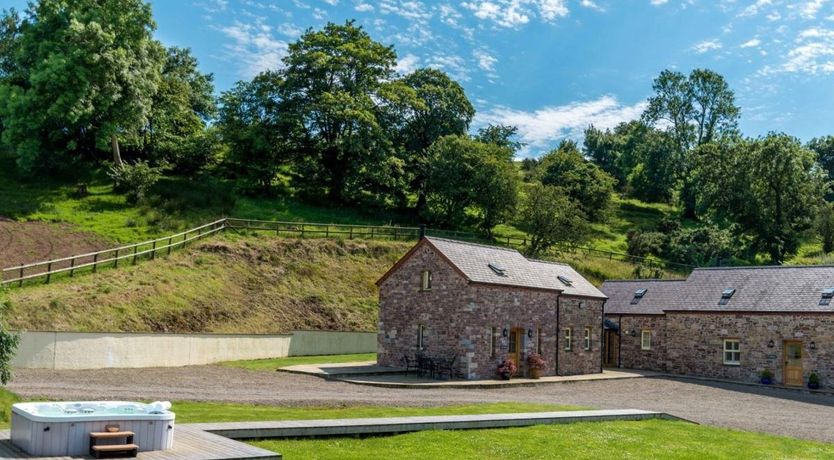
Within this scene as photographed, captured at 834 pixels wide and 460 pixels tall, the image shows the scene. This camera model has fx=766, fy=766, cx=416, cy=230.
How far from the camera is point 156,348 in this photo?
29.8 m

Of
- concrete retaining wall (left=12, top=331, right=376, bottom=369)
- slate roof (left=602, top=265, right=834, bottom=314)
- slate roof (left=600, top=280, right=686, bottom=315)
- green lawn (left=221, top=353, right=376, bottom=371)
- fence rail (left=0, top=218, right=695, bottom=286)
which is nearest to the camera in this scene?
concrete retaining wall (left=12, top=331, right=376, bottom=369)

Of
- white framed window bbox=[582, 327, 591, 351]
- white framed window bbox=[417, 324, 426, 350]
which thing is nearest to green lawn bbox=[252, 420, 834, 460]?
white framed window bbox=[417, 324, 426, 350]

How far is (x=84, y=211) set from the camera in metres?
49.2

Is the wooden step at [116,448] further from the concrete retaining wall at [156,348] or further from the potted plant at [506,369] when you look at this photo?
the potted plant at [506,369]

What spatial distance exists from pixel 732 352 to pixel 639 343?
17.8 feet

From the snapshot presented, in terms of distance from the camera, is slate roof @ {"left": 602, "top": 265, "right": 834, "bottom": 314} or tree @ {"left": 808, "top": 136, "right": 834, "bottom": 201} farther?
tree @ {"left": 808, "top": 136, "right": 834, "bottom": 201}

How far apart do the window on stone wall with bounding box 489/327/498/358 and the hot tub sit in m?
19.9

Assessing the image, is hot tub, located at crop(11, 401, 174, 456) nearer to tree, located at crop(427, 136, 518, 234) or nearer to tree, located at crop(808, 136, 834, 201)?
tree, located at crop(427, 136, 518, 234)

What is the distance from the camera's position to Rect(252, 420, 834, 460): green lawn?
528 inches

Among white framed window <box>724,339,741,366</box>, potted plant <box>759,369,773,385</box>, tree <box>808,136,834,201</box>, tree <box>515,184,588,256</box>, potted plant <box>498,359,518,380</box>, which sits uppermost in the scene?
tree <box>808,136,834,201</box>

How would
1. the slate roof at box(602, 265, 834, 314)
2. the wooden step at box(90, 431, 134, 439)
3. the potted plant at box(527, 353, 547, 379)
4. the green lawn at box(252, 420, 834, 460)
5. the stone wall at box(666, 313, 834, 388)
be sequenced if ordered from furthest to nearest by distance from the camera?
the slate roof at box(602, 265, 834, 314) < the stone wall at box(666, 313, 834, 388) < the potted plant at box(527, 353, 547, 379) < the green lawn at box(252, 420, 834, 460) < the wooden step at box(90, 431, 134, 439)

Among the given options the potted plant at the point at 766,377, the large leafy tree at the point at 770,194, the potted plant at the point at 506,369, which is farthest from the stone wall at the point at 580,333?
the large leafy tree at the point at 770,194

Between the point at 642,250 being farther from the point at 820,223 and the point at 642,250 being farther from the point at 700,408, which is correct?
the point at 700,408

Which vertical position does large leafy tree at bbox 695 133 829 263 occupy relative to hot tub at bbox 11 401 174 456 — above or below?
above
